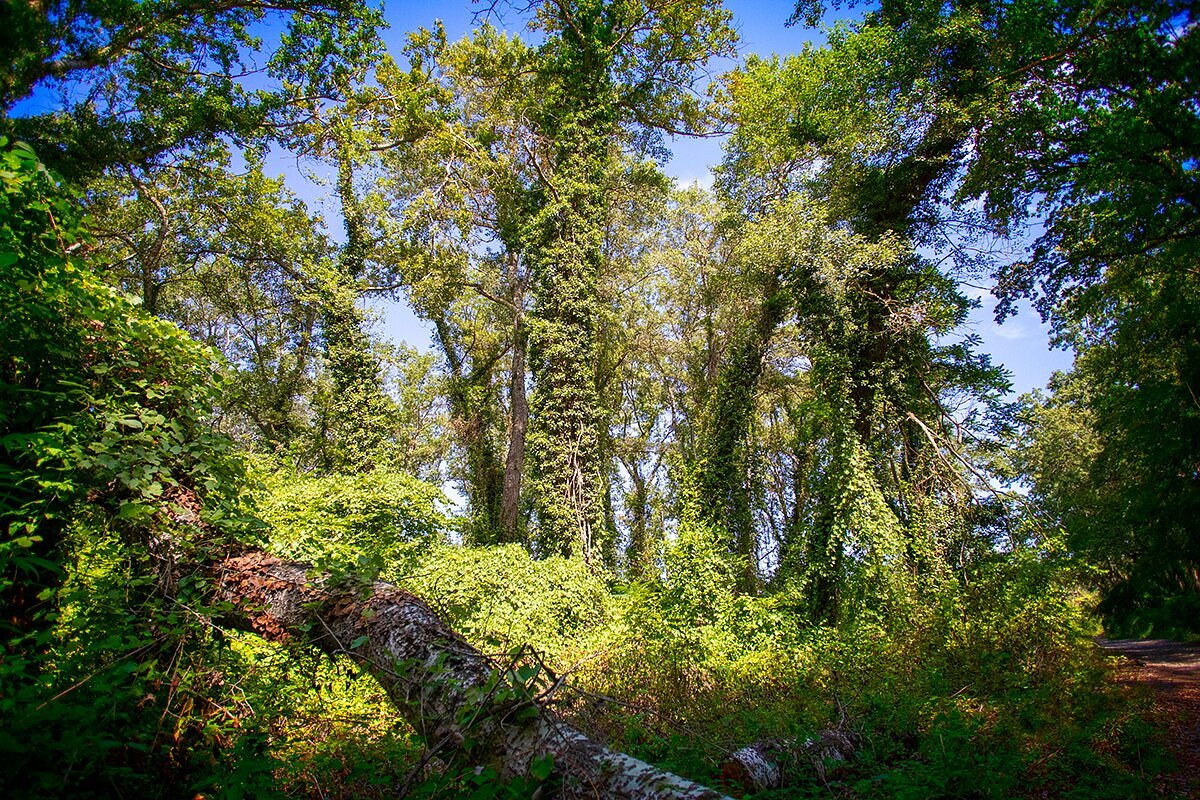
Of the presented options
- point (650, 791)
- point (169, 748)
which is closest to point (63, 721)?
point (169, 748)

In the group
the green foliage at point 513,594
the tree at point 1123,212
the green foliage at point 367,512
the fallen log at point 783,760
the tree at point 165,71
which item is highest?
the tree at point 165,71

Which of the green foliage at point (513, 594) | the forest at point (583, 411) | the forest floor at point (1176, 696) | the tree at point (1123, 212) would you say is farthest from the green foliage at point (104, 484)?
the tree at point (1123, 212)

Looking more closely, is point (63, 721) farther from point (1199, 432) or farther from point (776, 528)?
point (776, 528)

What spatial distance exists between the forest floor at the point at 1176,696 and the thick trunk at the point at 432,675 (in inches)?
199

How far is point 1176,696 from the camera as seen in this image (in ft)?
24.7

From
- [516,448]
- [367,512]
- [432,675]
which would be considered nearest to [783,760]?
[432,675]

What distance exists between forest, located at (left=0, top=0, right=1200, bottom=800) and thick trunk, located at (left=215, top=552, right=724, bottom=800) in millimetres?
22

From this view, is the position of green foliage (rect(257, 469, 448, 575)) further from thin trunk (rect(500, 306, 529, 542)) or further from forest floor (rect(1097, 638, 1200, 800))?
forest floor (rect(1097, 638, 1200, 800))

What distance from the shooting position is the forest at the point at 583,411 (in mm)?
2873

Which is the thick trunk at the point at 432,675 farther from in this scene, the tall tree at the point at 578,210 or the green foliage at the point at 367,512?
the tall tree at the point at 578,210

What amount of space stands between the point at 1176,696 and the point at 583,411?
1149 cm

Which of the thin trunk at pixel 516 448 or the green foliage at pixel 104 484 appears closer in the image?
the green foliage at pixel 104 484

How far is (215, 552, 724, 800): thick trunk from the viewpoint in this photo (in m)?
1.99

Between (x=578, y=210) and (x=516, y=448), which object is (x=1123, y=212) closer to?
(x=578, y=210)
